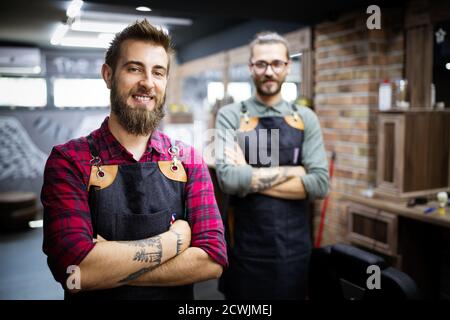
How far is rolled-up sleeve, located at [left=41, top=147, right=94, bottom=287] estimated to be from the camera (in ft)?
3.84

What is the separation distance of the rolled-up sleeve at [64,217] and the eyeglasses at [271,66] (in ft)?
3.13

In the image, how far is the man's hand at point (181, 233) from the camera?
1282 mm

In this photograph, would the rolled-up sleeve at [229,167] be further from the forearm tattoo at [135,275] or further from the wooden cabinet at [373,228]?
the wooden cabinet at [373,228]

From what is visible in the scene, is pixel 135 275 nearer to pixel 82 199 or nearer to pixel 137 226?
pixel 137 226

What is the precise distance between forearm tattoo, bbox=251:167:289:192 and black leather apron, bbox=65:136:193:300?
2.07 ft

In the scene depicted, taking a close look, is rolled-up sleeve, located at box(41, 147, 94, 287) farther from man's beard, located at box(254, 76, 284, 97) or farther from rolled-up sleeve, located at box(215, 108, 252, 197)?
man's beard, located at box(254, 76, 284, 97)

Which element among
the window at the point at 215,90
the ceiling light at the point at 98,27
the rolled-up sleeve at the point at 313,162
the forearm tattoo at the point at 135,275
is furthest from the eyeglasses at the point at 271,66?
the window at the point at 215,90

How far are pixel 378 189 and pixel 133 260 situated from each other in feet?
7.15

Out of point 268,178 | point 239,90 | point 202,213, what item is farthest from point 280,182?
point 239,90

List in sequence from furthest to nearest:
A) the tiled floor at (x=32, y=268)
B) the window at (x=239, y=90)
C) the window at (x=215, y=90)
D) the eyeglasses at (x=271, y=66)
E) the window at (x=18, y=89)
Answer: the window at (x=215, y=90)
the window at (x=239, y=90)
the eyeglasses at (x=271, y=66)
the window at (x=18, y=89)
the tiled floor at (x=32, y=268)

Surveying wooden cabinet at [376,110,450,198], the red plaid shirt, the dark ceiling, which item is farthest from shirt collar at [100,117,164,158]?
wooden cabinet at [376,110,450,198]

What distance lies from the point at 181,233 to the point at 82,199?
0.32m
